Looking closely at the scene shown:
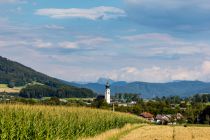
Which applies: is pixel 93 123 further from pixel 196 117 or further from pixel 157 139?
pixel 196 117

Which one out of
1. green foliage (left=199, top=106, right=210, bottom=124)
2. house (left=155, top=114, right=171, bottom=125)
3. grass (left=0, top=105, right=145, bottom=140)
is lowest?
house (left=155, top=114, right=171, bottom=125)

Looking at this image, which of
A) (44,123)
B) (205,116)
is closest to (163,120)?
(205,116)

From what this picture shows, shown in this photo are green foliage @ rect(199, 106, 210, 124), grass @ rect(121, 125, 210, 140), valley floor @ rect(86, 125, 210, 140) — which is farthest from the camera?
green foliage @ rect(199, 106, 210, 124)

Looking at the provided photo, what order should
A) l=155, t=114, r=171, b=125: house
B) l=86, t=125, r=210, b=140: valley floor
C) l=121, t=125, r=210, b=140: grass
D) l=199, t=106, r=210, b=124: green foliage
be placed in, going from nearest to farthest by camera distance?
l=86, t=125, r=210, b=140: valley floor, l=121, t=125, r=210, b=140: grass, l=199, t=106, r=210, b=124: green foliage, l=155, t=114, r=171, b=125: house

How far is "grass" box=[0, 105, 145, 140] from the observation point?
24.7m

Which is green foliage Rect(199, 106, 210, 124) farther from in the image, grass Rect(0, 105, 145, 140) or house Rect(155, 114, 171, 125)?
grass Rect(0, 105, 145, 140)

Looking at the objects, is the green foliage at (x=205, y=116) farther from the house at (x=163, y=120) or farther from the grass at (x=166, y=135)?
the grass at (x=166, y=135)

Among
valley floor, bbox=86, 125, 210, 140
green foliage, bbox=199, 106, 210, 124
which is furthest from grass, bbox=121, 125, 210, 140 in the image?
green foliage, bbox=199, 106, 210, 124

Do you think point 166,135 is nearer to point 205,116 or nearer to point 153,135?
point 153,135

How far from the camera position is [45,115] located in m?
32.8

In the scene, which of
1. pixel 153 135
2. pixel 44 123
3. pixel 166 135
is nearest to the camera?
pixel 44 123

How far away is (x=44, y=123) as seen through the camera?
2972 cm

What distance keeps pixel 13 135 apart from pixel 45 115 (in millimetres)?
8752

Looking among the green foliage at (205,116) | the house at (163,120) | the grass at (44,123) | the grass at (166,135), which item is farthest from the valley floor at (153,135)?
the house at (163,120)
